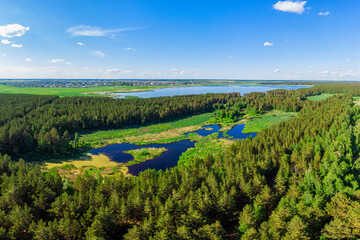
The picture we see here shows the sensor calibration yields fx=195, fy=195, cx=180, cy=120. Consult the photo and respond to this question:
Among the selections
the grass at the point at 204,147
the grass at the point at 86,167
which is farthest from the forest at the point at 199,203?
the grass at the point at 204,147

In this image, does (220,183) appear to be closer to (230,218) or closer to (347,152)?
(230,218)

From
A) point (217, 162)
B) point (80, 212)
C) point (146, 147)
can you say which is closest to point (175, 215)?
point (80, 212)

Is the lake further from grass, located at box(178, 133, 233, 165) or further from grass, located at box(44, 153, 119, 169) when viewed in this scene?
grass, located at box(178, 133, 233, 165)

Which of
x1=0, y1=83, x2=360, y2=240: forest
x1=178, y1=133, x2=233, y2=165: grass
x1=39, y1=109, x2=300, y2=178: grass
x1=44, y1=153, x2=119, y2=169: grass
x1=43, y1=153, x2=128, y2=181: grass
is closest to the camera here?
x1=0, y1=83, x2=360, y2=240: forest

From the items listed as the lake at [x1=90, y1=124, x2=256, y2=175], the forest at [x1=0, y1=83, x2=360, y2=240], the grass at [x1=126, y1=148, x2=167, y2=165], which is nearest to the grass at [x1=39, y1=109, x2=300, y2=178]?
the grass at [x1=126, y1=148, x2=167, y2=165]

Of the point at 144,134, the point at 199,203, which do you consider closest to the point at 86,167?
the point at 144,134

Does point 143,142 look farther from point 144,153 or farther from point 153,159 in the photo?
point 153,159

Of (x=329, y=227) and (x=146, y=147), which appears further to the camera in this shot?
(x=146, y=147)
